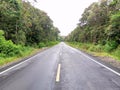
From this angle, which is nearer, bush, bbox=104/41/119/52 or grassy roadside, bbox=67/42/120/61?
grassy roadside, bbox=67/42/120/61

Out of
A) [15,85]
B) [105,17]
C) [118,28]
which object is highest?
[105,17]

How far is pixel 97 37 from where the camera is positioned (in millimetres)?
40000

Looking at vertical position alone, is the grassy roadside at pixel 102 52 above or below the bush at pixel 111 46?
below

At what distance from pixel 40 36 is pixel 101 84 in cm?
4367

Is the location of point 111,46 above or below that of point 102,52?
above

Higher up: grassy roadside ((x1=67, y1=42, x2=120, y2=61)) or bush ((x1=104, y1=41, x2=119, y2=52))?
bush ((x1=104, y1=41, x2=119, y2=52))

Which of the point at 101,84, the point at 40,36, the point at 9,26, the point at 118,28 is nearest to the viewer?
the point at 101,84

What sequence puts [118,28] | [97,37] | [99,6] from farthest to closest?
[97,37], [99,6], [118,28]

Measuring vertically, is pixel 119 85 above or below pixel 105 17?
below

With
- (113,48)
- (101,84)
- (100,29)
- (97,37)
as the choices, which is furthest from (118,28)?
(101,84)

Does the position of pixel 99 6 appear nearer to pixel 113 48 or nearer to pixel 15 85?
pixel 113 48

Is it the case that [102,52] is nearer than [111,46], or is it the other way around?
[111,46]

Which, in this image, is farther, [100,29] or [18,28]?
[100,29]

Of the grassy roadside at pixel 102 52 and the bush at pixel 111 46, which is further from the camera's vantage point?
the bush at pixel 111 46
